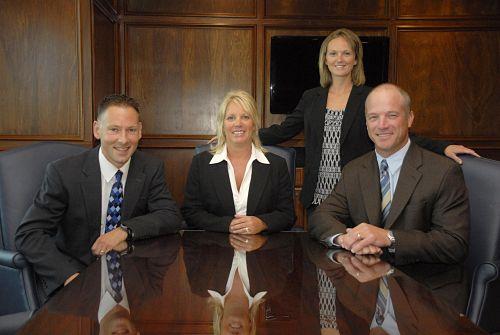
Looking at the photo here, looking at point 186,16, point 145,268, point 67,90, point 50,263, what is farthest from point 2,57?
point 145,268

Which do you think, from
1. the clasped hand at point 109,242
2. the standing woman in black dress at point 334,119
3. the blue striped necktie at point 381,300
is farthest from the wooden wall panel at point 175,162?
the blue striped necktie at point 381,300

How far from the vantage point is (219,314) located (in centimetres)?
118

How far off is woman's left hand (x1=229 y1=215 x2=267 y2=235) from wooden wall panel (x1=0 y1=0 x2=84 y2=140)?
64.3 inches

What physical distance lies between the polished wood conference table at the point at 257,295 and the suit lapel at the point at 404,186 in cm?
23

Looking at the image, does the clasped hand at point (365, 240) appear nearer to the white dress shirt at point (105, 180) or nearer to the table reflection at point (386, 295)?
the table reflection at point (386, 295)

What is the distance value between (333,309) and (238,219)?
107 cm

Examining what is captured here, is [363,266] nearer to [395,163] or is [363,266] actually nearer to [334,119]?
[395,163]

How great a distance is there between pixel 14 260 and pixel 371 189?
1273mm

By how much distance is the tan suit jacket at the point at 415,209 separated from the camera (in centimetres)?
186

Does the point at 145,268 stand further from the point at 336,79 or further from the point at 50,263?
the point at 336,79

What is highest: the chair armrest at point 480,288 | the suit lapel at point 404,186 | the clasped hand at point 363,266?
the suit lapel at point 404,186

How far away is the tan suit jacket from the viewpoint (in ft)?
6.10

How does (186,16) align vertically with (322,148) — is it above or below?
above

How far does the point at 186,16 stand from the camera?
4.61 m
